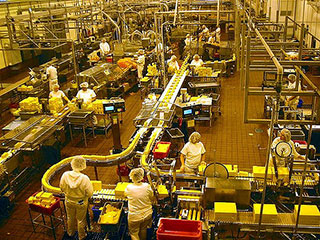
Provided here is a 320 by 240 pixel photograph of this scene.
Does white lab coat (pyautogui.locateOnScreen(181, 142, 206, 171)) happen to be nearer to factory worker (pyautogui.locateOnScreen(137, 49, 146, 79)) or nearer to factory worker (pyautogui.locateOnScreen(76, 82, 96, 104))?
factory worker (pyautogui.locateOnScreen(76, 82, 96, 104))

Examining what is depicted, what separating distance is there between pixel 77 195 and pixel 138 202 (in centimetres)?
102

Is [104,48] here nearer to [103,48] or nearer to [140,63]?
[103,48]

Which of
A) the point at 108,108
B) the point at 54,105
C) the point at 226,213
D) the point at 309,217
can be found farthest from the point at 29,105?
the point at 309,217

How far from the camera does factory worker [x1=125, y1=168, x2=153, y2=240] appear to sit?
5.05 metres

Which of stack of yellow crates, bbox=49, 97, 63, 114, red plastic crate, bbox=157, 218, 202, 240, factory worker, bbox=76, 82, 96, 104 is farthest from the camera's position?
factory worker, bbox=76, 82, 96, 104

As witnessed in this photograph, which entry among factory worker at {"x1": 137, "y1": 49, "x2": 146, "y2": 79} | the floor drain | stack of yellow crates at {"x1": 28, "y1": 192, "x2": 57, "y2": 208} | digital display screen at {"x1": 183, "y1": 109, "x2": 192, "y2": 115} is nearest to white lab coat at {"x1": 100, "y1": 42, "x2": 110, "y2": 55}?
factory worker at {"x1": 137, "y1": 49, "x2": 146, "y2": 79}

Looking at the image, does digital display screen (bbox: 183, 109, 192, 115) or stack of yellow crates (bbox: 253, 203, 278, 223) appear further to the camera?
digital display screen (bbox: 183, 109, 192, 115)

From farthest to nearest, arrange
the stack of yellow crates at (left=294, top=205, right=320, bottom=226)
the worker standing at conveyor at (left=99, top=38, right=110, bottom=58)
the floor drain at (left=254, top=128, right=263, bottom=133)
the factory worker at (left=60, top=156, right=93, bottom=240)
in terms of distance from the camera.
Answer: the worker standing at conveyor at (left=99, top=38, right=110, bottom=58)
the floor drain at (left=254, top=128, right=263, bottom=133)
the factory worker at (left=60, top=156, right=93, bottom=240)
the stack of yellow crates at (left=294, top=205, right=320, bottom=226)

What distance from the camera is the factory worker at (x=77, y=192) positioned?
5.34 m

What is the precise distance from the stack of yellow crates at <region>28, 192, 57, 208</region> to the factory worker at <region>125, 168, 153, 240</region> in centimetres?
152

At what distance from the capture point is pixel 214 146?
9258mm

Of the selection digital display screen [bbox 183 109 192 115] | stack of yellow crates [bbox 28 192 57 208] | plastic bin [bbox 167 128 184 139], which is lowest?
stack of yellow crates [bbox 28 192 57 208]

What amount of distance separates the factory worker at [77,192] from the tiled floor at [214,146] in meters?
0.91

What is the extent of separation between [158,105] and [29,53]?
1447 centimetres
